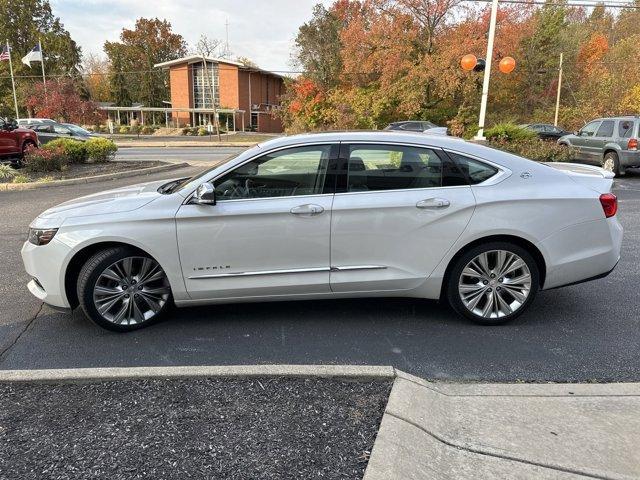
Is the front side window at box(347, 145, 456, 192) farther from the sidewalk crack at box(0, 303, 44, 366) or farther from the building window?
the building window

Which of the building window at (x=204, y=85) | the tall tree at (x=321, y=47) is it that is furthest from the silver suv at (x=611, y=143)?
the building window at (x=204, y=85)

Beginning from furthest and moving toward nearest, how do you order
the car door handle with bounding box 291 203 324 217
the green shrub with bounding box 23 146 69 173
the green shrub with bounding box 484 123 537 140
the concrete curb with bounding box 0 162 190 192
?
the green shrub with bounding box 484 123 537 140 < the green shrub with bounding box 23 146 69 173 < the concrete curb with bounding box 0 162 190 192 < the car door handle with bounding box 291 203 324 217

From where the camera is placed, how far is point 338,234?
4.02m

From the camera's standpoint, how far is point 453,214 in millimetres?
4055

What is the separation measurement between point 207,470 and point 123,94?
2984 inches

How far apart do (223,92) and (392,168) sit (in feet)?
182

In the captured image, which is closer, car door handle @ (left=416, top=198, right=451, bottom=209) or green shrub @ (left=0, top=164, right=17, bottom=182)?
car door handle @ (left=416, top=198, right=451, bottom=209)

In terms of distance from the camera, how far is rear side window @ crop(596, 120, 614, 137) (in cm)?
1456

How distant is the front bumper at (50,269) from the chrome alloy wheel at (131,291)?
0.97 feet

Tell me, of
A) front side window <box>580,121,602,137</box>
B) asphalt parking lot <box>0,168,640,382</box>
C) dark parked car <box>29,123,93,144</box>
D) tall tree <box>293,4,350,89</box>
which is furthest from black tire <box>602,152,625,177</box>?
tall tree <box>293,4,350,89</box>

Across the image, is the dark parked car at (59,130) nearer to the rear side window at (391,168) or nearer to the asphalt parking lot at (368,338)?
the asphalt parking lot at (368,338)

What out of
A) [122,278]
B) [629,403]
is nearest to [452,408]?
[629,403]

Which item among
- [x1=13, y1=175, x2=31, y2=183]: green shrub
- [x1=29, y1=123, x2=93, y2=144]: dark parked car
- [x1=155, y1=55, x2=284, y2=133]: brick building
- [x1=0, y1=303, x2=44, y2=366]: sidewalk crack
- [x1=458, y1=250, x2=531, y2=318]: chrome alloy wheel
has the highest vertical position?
[x1=155, y1=55, x2=284, y2=133]: brick building

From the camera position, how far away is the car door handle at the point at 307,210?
3984mm
